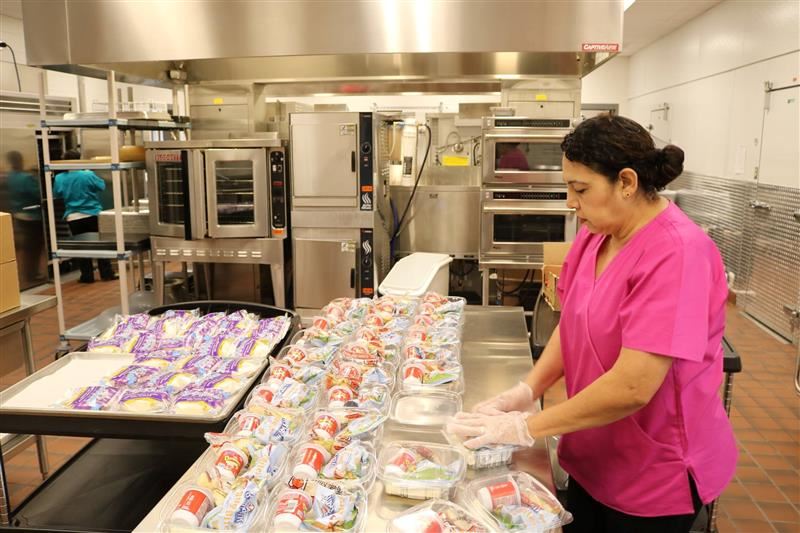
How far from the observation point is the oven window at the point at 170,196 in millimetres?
4855

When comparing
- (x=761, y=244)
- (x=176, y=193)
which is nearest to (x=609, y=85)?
(x=761, y=244)

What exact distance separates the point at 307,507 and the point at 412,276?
1.88 m

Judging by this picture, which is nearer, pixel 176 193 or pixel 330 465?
pixel 330 465

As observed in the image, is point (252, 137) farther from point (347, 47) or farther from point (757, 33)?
point (757, 33)

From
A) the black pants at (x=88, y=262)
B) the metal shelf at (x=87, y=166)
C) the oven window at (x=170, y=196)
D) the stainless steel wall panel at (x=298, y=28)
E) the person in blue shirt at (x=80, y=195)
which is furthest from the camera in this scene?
the black pants at (x=88, y=262)

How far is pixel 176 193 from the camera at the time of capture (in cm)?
490

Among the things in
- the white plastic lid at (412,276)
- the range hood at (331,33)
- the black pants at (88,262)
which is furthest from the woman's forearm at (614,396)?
the black pants at (88,262)

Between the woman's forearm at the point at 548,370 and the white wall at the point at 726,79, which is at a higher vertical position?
the white wall at the point at 726,79

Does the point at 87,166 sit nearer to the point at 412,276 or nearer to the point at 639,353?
the point at 412,276

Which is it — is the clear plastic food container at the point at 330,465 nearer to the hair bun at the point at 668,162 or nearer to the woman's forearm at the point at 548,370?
the woman's forearm at the point at 548,370

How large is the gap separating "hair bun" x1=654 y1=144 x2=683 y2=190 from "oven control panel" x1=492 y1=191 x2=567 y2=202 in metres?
3.34

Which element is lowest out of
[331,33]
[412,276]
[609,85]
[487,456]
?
[487,456]

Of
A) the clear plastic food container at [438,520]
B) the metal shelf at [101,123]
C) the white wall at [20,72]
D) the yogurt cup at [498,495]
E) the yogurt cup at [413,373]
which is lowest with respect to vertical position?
the clear plastic food container at [438,520]

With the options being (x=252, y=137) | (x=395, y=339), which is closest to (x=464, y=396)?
(x=395, y=339)
